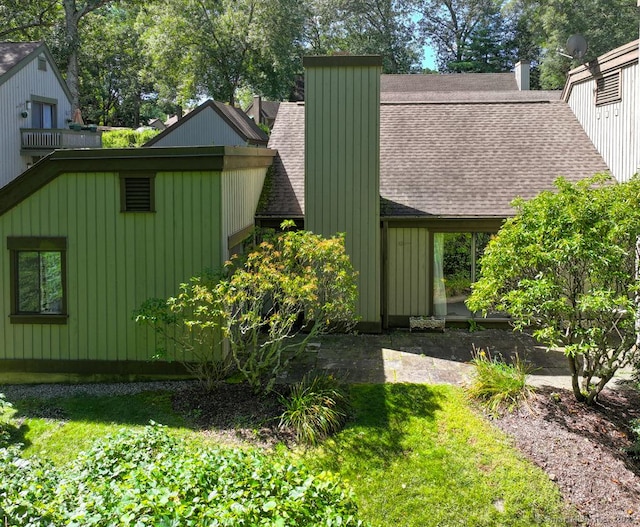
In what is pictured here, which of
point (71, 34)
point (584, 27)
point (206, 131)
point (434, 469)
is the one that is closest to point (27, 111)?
point (206, 131)

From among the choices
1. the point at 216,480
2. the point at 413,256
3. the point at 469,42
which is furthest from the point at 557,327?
the point at 469,42

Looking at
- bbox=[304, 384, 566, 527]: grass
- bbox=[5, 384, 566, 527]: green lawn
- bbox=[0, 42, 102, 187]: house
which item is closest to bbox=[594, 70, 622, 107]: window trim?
bbox=[5, 384, 566, 527]: green lawn

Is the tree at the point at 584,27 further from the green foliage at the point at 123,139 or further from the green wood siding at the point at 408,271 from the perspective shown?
the green wood siding at the point at 408,271

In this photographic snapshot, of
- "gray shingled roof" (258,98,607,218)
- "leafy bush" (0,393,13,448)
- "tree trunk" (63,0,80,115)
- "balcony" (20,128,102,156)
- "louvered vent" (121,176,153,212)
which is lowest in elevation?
"leafy bush" (0,393,13,448)

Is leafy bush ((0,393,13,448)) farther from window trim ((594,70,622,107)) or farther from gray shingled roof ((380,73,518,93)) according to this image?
gray shingled roof ((380,73,518,93))

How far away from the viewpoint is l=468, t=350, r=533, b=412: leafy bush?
353 inches

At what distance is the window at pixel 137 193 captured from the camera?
33.8 ft

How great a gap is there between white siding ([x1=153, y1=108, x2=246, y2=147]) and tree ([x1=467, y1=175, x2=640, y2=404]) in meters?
19.1

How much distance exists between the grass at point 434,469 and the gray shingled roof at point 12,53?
76.3ft

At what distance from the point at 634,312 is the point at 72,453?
7543 millimetres

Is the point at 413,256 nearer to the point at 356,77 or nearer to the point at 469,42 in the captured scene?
the point at 356,77

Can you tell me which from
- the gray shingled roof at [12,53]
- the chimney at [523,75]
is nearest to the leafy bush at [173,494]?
the gray shingled roof at [12,53]

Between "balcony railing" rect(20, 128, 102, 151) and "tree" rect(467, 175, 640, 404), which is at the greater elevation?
"balcony railing" rect(20, 128, 102, 151)

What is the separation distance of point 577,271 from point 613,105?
7.39 m
